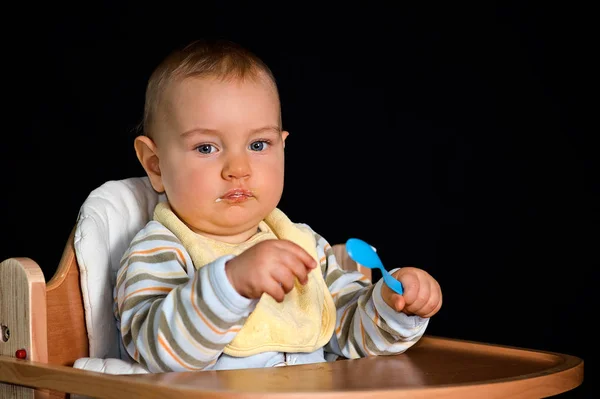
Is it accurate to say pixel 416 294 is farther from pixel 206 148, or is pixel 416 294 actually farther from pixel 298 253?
pixel 206 148

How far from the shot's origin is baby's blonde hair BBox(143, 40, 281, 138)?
1547mm

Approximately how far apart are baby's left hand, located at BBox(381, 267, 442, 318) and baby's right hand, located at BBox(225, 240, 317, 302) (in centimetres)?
21

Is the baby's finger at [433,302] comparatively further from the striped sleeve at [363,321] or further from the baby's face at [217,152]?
the baby's face at [217,152]

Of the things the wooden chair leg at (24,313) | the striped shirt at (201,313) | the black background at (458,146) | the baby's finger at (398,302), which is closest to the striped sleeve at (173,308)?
the striped shirt at (201,313)

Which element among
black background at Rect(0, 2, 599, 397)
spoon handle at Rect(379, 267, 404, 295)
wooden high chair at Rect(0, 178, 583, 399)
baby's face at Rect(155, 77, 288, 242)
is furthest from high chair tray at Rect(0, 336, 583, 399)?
black background at Rect(0, 2, 599, 397)

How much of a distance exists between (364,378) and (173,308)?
27 centimetres

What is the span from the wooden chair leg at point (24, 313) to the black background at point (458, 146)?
1.25m

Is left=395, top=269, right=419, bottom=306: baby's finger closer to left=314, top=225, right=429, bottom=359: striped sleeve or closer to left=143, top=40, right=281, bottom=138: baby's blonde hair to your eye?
left=314, top=225, right=429, bottom=359: striped sleeve

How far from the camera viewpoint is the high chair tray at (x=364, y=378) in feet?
3.88

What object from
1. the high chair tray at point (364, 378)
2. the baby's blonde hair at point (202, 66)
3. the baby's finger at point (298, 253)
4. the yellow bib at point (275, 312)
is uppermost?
the baby's blonde hair at point (202, 66)

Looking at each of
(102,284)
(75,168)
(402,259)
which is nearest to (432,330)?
(402,259)

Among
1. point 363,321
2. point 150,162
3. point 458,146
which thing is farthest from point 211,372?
point 458,146

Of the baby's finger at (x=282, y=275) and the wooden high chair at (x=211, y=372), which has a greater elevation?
the baby's finger at (x=282, y=275)

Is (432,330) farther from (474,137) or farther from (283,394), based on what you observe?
(283,394)
